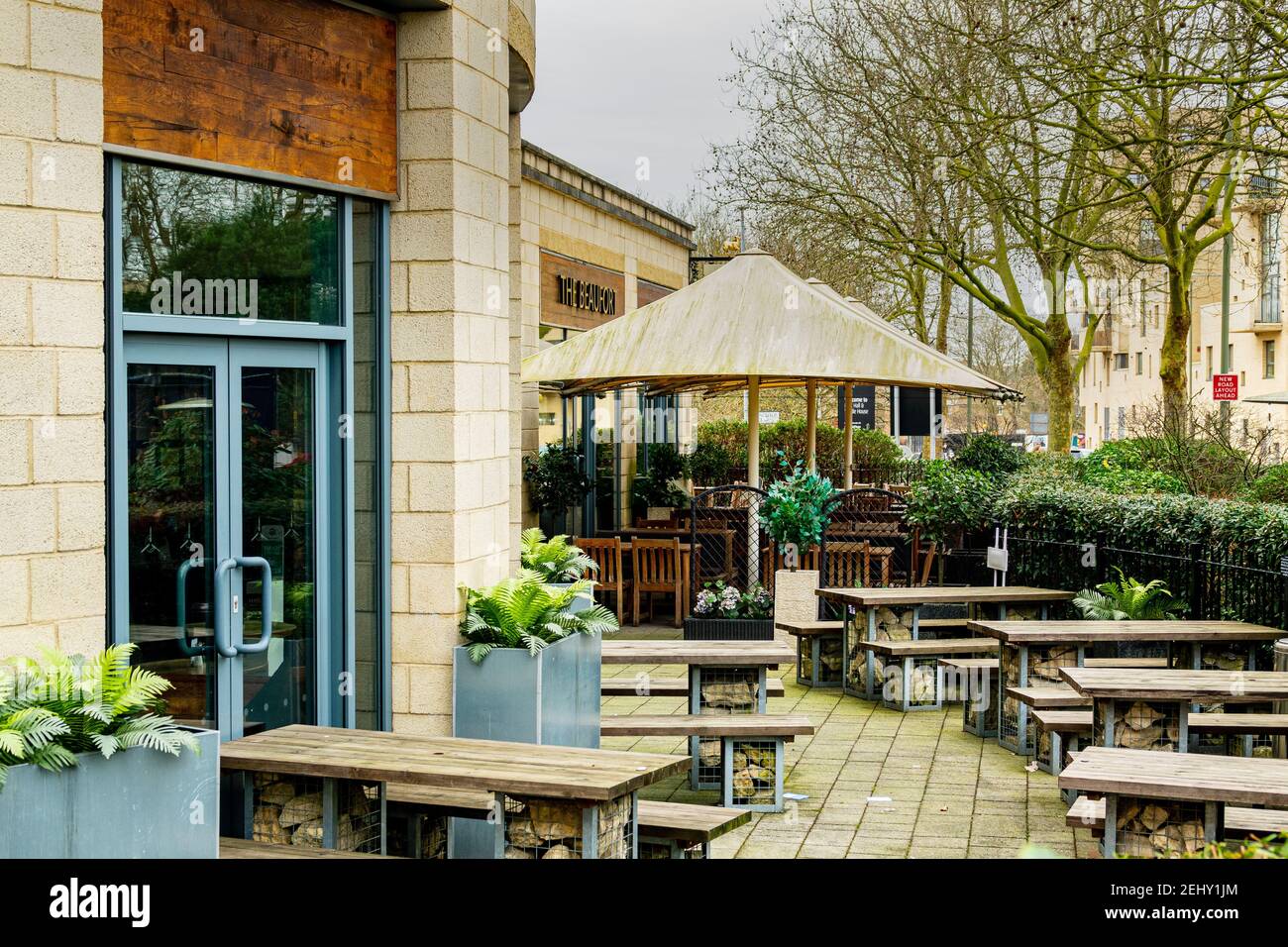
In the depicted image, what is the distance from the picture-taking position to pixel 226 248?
6273 mm

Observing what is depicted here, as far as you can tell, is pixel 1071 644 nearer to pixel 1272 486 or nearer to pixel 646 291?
pixel 1272 486

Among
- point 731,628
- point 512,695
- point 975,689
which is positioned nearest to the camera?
point 512,695

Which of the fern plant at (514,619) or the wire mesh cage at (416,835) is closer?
the wire mesh cage at (416,835)

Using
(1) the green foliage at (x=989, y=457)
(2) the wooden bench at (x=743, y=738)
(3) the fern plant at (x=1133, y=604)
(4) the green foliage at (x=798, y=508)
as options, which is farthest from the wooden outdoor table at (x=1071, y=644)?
(1) the green foliage at (x=989, y=457)

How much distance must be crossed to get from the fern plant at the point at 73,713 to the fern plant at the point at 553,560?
14.7 feet

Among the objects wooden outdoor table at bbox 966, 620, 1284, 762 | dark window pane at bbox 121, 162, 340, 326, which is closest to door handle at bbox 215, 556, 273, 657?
dark window pane at bbox 121, 162, 340, 326

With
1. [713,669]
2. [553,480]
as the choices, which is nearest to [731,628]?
[713,669]

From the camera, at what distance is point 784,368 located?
11984 mm

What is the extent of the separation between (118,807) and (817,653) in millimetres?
8556

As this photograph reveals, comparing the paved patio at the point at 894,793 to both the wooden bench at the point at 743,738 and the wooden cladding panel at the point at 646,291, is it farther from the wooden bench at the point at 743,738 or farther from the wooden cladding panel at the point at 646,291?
the wooden cladding panel at the point at 646,291

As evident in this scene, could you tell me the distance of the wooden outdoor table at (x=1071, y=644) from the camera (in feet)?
30.5

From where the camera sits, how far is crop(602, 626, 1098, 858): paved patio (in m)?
7.51
